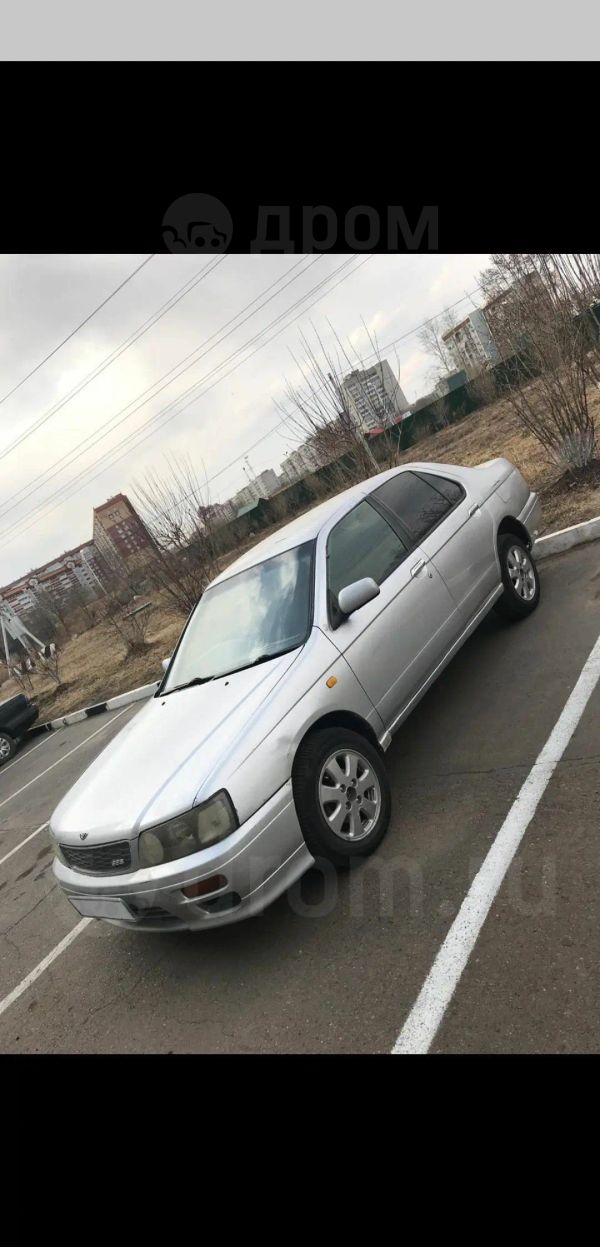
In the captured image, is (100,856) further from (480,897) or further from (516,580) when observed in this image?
(516,580)

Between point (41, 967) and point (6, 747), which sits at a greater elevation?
point (6, 747)

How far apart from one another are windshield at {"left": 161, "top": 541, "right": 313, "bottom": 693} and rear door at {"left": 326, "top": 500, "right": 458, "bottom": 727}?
20cm

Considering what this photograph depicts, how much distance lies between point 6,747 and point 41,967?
386 inches

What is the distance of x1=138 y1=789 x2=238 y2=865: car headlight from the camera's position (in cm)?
281

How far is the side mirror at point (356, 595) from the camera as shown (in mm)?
3506

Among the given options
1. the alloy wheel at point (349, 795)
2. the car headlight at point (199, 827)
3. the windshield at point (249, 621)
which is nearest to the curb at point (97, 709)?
the windshield at point (249, 621)

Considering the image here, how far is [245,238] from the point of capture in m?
5.88

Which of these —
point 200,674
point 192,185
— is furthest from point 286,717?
point 192,185

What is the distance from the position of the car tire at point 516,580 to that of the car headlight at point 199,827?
298 centimetres

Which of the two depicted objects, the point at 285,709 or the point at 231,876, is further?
the point at 285,709

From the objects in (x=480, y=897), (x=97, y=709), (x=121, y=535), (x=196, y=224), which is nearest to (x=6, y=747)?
(x=97, y=709)

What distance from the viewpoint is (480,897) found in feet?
9.14

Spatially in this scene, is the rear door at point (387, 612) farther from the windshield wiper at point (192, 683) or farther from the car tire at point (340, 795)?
the windshield wiper at point (192, 683)

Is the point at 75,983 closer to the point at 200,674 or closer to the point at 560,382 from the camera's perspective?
the point at 200,674
